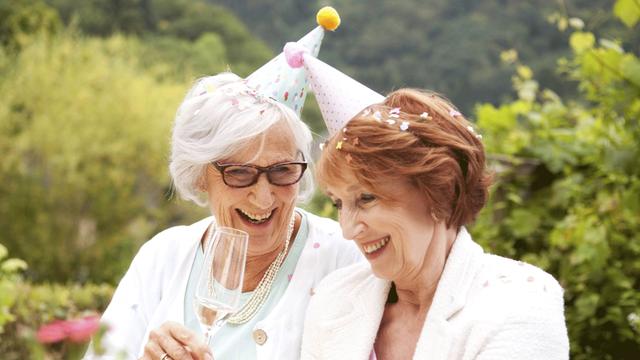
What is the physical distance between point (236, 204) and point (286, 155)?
0.21 m

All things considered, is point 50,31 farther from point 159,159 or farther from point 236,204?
point 236,204

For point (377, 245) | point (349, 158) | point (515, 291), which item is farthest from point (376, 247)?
point (515, 291)

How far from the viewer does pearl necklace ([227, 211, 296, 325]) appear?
2.79m

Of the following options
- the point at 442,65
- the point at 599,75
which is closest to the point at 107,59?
the point at 442,65

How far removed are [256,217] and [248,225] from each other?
1.8 inches

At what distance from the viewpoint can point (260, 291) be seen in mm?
2850

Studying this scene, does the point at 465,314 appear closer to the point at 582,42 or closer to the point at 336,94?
the point at 336,94

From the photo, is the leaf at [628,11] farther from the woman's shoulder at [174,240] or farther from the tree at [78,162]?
the tree at [78,162]

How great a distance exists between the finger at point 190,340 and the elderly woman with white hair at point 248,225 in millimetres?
249

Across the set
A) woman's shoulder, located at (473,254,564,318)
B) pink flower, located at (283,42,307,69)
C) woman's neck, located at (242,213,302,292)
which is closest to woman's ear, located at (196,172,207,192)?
woman's neck, located at (242,213,302,292)

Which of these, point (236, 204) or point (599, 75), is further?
point (599, 75)

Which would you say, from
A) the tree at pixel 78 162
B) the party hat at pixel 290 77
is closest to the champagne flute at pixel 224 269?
the party hat at pixel 290 77

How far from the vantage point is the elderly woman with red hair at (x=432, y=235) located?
7.11 feet

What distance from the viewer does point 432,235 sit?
229 cm
